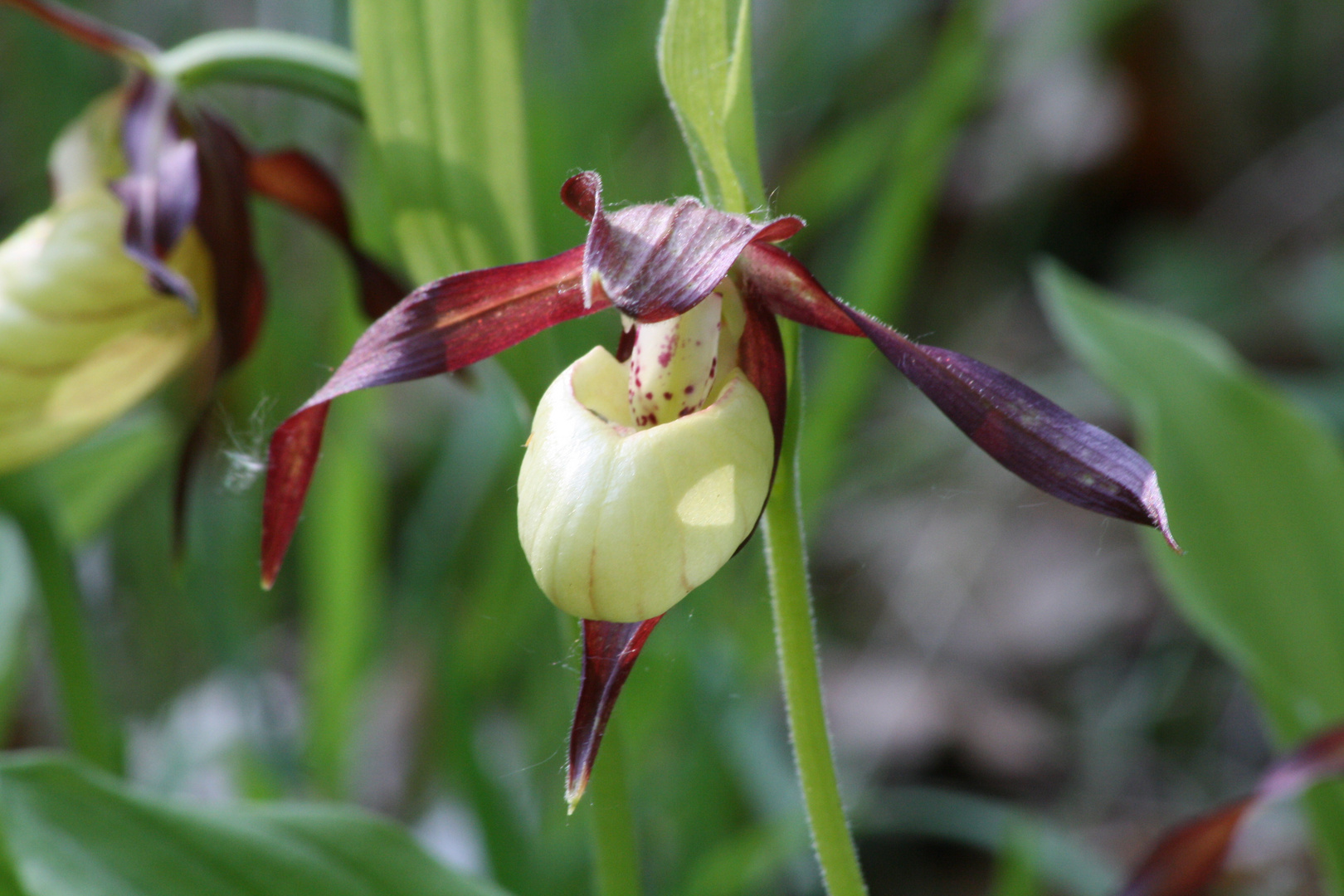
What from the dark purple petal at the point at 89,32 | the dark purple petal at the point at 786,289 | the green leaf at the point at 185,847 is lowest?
the green leaf at the point at 185,847

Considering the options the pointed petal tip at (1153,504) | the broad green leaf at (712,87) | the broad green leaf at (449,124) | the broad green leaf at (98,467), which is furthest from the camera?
the broad green leaf at (98,467)

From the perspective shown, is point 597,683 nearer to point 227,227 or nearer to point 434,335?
point 434,335

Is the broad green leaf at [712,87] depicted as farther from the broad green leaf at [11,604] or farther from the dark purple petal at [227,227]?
the broad green leaf at [11,604]

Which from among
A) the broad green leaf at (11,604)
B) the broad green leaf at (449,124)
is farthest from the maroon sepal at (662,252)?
the broad green leaf at (11,604)

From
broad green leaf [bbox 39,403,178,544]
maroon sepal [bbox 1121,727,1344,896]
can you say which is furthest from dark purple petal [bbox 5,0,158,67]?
maroon sepal [bbox 1121,727,1344,896]

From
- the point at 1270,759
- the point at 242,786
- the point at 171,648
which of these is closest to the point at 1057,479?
the point at 242,786

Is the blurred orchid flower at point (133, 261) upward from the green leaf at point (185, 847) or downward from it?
upward

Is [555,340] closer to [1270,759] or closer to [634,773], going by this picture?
[634,773]
